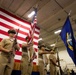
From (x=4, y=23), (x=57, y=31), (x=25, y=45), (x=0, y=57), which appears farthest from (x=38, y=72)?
(x=57, y=31)

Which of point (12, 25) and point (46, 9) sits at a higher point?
point (46, 9)

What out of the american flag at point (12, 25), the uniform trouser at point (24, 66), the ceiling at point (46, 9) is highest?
the ceiling at point (46, 9)

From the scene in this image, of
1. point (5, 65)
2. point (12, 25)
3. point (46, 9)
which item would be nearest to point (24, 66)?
point (5, 65)

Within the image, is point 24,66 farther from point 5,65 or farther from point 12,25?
point 12,25

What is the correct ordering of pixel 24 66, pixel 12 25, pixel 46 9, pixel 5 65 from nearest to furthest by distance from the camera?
pixel 5 65, pixel 24 66, pixel 46 9, pixel 12 25

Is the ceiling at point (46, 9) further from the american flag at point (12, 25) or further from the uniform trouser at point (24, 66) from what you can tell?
the uniform trouser at point (24, 66)

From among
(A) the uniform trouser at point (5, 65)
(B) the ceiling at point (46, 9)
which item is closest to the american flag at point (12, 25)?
(B) the ceiling at point (46, 9)

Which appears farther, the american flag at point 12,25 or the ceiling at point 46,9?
the american flag at point 12,25

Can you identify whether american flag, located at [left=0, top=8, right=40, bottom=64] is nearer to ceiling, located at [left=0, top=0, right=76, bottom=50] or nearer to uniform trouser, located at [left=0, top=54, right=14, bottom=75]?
ceiling, located at [left=0, top=0, right=76, bottom=50]

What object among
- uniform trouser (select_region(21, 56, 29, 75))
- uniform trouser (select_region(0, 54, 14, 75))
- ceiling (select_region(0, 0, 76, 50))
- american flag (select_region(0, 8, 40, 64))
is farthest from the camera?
american flag (select_region(0, 8, 40, 64))

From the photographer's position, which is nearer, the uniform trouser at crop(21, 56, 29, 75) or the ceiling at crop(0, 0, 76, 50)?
the uniform trouser at crop(21, 56, 29, 75)

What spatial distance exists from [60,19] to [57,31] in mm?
1468

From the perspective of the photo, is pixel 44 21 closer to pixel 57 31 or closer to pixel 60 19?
pixel 60 19

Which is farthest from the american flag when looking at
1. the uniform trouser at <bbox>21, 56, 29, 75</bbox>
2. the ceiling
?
the uniform trouser at <bbox>21, 56, 29, 75</bbox>
